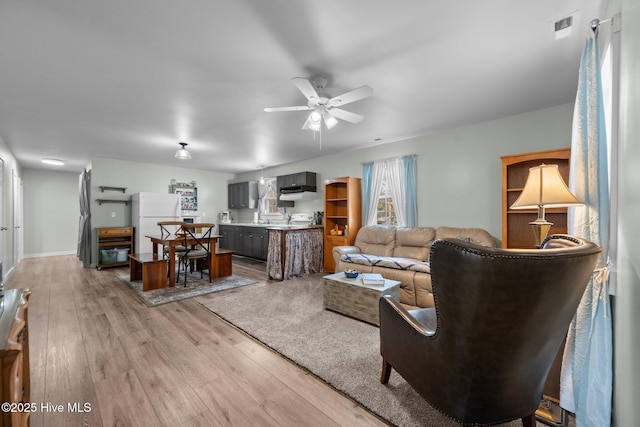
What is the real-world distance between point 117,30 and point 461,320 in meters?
2.87

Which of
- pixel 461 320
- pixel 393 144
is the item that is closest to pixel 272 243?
pixel 393 144

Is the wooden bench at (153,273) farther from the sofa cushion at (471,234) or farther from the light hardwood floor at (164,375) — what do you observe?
the sofa cushion at (471,234)

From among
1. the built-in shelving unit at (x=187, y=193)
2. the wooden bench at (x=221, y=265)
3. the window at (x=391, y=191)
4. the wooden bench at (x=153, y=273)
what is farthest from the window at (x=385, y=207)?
the built-in shelving unit at (x=187, y=193)

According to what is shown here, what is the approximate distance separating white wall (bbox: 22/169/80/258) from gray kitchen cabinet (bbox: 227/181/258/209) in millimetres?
4685

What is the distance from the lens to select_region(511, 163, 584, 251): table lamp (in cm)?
162

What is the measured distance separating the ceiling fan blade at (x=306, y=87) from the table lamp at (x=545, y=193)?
6.01 ft

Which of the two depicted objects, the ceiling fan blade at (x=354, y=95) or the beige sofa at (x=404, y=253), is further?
the beige sofa at (x=404, y=253)

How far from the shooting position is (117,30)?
189 cm

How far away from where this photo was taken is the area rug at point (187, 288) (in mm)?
3604

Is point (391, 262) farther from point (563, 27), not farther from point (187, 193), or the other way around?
point (187, 193)

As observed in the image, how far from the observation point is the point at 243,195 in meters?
7.85

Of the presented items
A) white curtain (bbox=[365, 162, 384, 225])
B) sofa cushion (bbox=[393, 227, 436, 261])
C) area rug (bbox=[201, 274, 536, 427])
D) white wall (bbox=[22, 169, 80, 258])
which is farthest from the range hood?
white wall (bbox=[22, 169, 80, 258])

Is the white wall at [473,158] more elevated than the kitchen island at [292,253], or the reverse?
the white wall at [473,158]

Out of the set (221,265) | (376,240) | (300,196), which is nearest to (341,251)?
(376,240)
